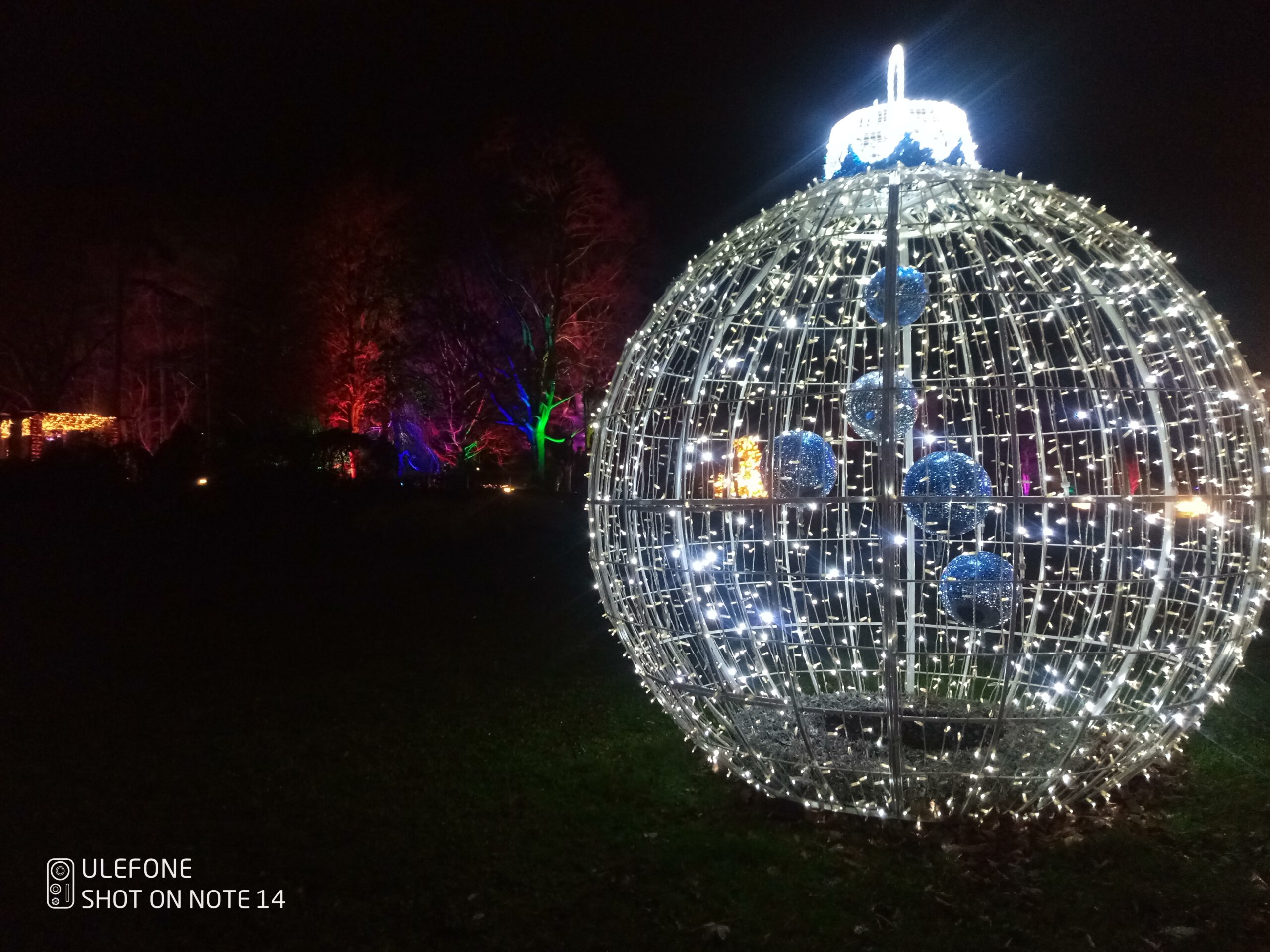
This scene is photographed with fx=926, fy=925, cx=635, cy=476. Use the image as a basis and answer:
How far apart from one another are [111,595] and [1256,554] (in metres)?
12.0

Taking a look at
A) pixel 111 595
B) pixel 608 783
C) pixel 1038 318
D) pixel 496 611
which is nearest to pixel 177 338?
pixel 111 595

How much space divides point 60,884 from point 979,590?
4678 millimetres

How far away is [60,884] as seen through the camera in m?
4.35

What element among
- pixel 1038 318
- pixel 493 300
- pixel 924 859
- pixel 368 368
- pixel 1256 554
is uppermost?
pixel 493 300

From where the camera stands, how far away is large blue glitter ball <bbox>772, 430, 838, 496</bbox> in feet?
16.8

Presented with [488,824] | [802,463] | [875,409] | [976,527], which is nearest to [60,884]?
[488,824]

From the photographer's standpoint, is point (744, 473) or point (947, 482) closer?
point (947, 482)

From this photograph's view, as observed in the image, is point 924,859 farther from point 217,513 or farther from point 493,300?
point 493,300

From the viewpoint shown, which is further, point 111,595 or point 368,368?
point 368,368

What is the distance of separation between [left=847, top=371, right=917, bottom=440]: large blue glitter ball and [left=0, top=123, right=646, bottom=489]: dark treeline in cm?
1229

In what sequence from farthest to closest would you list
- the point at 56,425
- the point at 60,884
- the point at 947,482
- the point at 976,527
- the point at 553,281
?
the point at 56,425 < the point at 553,281 < the point at 976,527 < the point at 947,482 < the point at 60,884

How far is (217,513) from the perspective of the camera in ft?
49.5

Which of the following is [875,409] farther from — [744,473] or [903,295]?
[744,473]

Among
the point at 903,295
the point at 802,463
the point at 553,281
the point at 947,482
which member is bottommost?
the point at 947,482
